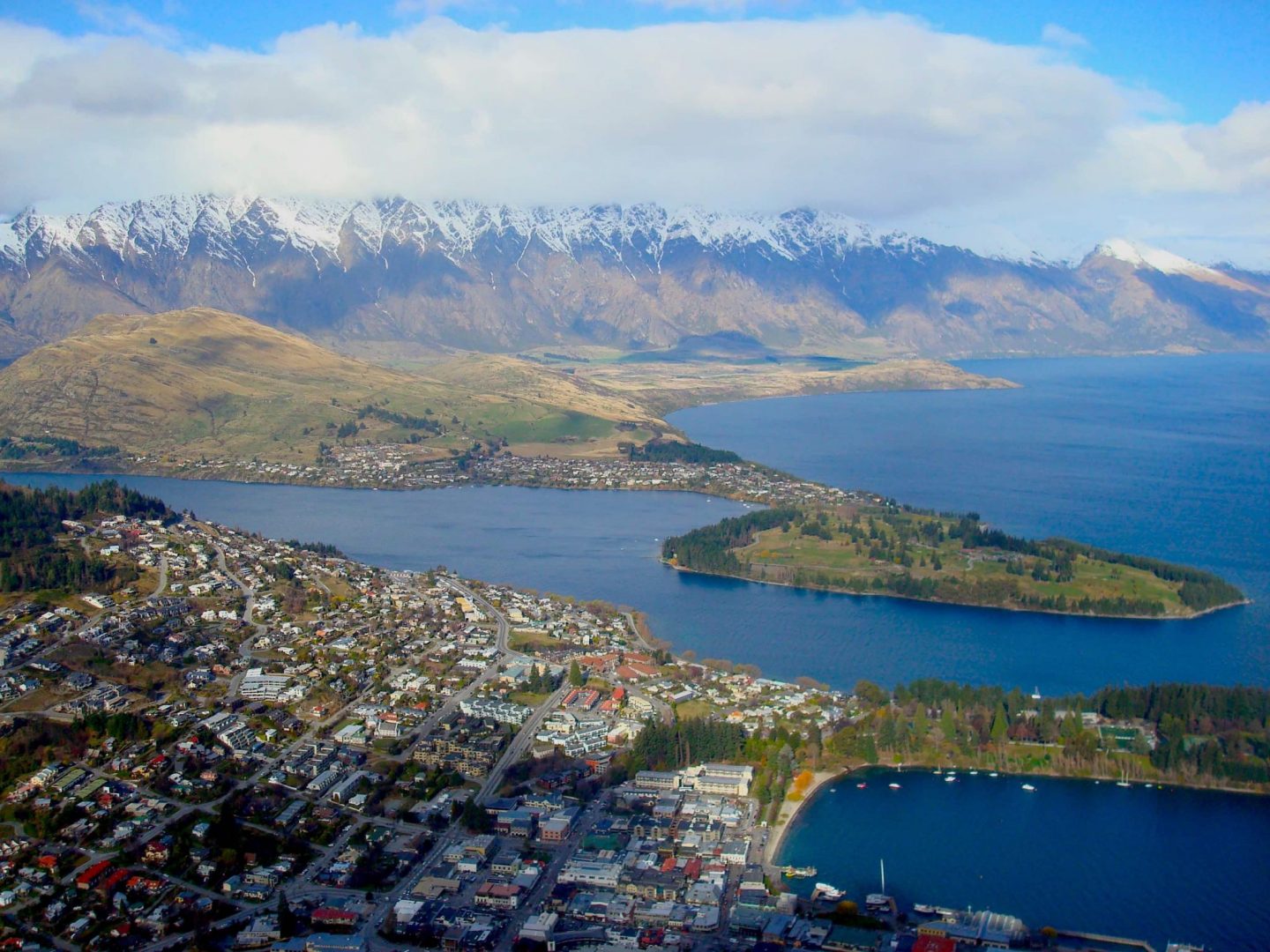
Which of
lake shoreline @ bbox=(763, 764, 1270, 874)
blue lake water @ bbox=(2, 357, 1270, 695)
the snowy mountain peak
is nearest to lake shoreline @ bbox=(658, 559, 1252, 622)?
blue lake water @ bbox=(2, 357, 1270, 695)

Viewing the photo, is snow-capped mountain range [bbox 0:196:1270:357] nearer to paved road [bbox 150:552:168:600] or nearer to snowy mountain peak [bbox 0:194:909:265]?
snowy mountain peak [bbox 0:194:909:265]

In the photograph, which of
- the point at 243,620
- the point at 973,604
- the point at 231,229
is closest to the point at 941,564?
the point at 973,604

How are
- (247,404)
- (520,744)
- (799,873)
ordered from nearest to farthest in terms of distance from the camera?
1. (799,873)
2. (520,744)
3. (247,404)

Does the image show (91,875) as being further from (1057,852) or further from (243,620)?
(1057,852)

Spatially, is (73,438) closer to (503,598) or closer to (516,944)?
(503,598)

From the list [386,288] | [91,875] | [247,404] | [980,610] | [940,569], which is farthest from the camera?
[386,288]

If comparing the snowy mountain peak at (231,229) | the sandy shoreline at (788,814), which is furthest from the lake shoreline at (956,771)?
the snowy mountain peak at (231,229)
